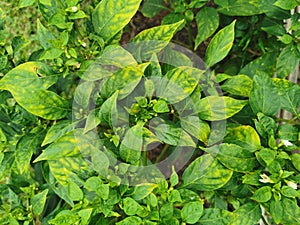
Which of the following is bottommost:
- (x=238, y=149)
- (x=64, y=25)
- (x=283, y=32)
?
(x=238, y=149)

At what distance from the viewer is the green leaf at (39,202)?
143 centimetres

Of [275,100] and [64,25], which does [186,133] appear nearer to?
[275,100]

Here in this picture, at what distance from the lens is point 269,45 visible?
1.79m

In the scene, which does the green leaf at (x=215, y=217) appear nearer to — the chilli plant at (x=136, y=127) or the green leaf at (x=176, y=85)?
the chilli plant at (x=136, y=127)

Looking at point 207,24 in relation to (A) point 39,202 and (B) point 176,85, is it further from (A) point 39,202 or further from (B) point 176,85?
(A) point 39,202

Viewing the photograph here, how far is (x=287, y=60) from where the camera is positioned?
5.14 ft

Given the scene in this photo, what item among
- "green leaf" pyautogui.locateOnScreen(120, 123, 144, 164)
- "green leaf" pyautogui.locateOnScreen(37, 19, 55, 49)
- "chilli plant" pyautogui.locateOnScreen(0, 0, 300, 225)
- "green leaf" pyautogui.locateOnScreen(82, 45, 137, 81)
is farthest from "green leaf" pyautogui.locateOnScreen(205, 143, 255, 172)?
"green leaf" pyautogui.locateOnScreen(37, 19, 55, 49)

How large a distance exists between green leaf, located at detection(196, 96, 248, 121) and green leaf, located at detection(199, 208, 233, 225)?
10.6 inches

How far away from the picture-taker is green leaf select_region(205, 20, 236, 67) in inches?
55.6

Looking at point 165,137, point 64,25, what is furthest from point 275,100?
point 64,25

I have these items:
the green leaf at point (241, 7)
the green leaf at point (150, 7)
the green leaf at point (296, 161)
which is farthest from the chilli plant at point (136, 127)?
the green leaf at point (150, 7)

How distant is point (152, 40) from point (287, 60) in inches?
18.8

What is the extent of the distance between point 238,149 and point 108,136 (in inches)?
14.5

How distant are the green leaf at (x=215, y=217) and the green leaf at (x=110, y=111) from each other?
377mm
